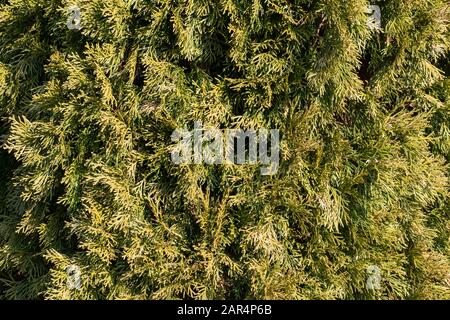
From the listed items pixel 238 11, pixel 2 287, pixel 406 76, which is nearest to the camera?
pixel 238 11

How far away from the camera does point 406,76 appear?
2262 mm

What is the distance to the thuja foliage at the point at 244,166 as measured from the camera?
2109 millimetres

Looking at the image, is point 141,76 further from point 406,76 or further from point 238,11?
point 406,76

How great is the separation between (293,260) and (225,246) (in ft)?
1.12

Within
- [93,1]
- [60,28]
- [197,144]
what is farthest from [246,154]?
[60,28]

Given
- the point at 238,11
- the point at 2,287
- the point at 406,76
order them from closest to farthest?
the point at 238,11
the point at 406,76
the point at 2,287

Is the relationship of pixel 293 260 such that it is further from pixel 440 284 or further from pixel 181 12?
pixel 181 12

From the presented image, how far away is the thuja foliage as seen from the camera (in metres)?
2.11

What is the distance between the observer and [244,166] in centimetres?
213

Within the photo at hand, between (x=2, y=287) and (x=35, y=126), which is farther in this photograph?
(x=2, y=287)

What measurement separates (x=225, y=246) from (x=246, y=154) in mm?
453

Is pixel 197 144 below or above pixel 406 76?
below

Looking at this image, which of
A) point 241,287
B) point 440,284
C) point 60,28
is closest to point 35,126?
point 60,28

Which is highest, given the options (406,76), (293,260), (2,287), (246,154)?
(406,76)
